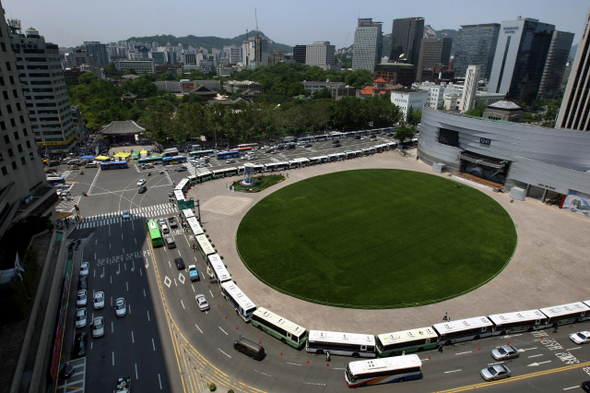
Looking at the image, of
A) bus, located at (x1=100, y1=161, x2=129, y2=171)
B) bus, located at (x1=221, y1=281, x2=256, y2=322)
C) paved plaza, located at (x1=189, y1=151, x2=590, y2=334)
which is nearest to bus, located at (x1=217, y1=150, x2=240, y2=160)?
bus, located at (x1=100, y1=161, x2=129, y2=171)

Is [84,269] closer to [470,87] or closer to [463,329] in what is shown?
[463,329]

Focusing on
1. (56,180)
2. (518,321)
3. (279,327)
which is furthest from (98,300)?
(56,180)

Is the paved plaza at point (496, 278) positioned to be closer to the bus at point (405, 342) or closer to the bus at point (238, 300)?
the bus at point (238, 300)

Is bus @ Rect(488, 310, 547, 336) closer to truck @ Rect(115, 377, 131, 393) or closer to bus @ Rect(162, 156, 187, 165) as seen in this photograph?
truck @ Rect(115, 377, 131, 393)

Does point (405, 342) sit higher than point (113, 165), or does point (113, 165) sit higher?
point (113, 165)

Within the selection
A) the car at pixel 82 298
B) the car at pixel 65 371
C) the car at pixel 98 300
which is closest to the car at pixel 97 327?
the car at pixel 98 300

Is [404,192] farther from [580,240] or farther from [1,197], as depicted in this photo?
[1,197]
